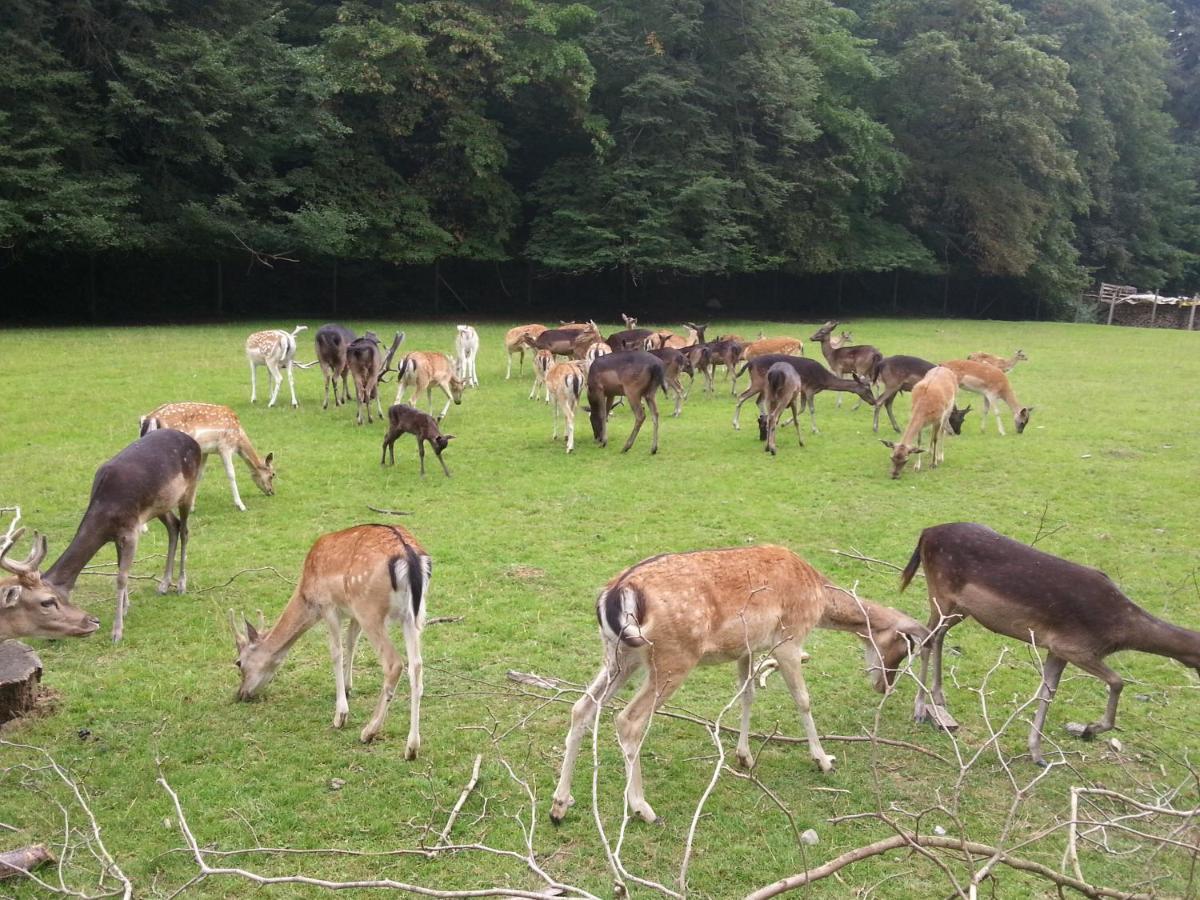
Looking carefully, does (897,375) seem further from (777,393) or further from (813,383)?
(777,393)

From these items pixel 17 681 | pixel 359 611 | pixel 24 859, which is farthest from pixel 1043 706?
pixel 17 681

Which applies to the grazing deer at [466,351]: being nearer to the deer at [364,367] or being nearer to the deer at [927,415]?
the deer at [364,367]

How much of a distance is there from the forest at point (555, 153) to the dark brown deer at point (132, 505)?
16295 millimetres

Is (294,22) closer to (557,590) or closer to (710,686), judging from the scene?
(557,590)

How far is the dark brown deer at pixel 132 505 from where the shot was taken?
6070 mm

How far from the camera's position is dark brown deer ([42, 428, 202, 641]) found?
6.07 metres

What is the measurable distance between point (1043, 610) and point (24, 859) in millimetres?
4544

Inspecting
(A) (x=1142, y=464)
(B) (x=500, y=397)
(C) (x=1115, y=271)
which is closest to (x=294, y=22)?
(B) (x=500, y=397)

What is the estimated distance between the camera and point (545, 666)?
5.82 metres

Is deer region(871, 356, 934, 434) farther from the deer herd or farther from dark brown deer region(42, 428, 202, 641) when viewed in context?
dark brown deer region(42, 428, 202, 641)

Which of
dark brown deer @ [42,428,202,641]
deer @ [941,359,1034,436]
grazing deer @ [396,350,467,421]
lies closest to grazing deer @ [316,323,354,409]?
grazing deer @ [396,350,467,421]

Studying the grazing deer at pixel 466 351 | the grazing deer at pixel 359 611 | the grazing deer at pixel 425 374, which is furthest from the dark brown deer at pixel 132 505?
the grazing deer at pixel 466 351

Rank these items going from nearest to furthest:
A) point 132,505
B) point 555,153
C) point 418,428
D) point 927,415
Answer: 1. point 132,505
2. point 418,428
3. point 927,415
4. point 555,153

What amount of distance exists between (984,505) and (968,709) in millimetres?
4615
